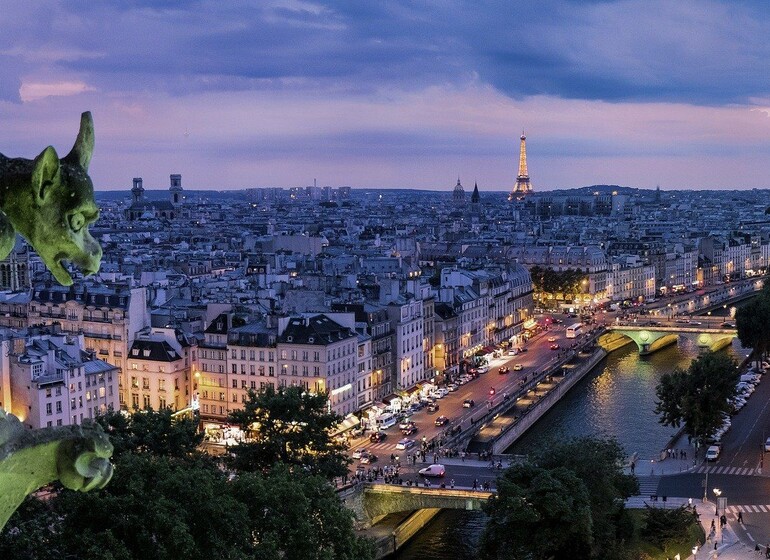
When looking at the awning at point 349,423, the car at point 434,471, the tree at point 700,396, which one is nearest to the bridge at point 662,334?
the tree at point 700,396

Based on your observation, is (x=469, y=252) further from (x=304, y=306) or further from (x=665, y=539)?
(x=665, y=539)

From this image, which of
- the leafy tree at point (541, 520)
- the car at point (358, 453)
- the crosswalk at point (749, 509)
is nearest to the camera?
the leafy tree at point (541, 520)

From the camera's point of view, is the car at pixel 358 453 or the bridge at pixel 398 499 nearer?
the bridge at pixel 398 499

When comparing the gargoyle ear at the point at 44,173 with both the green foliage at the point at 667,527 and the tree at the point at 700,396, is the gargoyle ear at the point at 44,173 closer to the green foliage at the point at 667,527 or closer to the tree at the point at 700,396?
the green foliage at the point at 667,527

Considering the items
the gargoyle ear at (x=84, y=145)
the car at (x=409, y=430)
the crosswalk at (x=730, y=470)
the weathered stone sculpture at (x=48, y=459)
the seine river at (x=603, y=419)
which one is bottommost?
the seine river at (x=603, y=419)

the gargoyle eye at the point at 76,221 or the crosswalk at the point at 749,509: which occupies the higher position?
the gargoyle eye at the point at 76,221

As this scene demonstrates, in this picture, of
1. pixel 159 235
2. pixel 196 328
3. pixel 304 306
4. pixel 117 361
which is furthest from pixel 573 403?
pixel 159 235

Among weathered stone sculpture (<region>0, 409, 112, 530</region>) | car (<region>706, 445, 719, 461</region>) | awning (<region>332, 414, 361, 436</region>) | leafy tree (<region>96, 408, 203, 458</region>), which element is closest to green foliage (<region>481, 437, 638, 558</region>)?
leafy tree (<region>96, 408, 203, 458</region>)

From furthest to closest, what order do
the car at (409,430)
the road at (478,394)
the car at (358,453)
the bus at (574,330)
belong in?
the bus at (574,330) → the car at (409,430) → the road at (478,394) → the car at (358,453)
